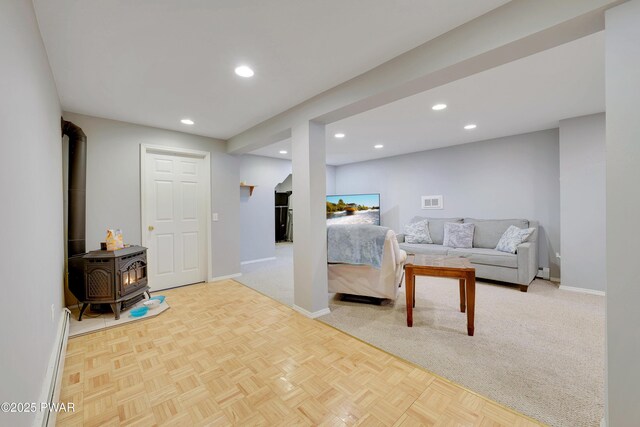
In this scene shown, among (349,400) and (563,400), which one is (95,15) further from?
(563,400)

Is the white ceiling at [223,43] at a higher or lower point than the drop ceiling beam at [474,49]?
higher

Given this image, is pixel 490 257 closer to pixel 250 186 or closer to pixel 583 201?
pixel 583 201

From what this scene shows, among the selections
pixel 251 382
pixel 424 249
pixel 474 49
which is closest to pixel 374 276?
pixel 251 382

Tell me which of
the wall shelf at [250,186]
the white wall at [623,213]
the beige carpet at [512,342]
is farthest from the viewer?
the wall shelf at [250,186]

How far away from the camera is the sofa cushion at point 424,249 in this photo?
4.43m

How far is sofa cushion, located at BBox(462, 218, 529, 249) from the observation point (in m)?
4.30

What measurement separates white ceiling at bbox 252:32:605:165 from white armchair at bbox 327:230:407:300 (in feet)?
5.50

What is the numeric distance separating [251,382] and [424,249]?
3696 mm

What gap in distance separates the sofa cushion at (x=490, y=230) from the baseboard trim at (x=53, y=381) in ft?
17.5

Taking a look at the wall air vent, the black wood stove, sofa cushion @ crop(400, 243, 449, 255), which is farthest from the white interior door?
the wall air vent

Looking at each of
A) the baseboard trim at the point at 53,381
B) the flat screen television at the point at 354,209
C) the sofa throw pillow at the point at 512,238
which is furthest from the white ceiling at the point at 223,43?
the flat screen television at the point at 354,209

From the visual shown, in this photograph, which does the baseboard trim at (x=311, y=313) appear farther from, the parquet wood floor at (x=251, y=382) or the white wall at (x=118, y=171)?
the white wall at (x=118, y=171)

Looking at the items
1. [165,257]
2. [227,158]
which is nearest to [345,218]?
[227,158]

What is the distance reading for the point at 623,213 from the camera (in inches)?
47.6
